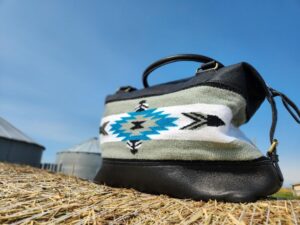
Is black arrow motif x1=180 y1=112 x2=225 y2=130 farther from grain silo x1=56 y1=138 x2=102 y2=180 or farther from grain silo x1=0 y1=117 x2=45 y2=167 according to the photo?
grain silo x1=56 y1=138 x2=102 y2=180

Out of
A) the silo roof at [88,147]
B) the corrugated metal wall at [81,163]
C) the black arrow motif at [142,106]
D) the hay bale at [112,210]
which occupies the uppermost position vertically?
the silo roof at [88,147]

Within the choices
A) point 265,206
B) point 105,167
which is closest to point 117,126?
point 105,167

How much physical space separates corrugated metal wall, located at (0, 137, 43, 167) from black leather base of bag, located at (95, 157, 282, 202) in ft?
31.8

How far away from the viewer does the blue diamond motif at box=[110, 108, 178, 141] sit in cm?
138

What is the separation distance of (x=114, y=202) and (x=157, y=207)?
145 mm

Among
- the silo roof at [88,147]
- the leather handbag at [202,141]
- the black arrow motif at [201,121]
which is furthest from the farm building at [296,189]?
the silo roof at [88,147]

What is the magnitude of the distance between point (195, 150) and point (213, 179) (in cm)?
14

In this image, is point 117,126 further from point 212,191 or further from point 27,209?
point 27,209

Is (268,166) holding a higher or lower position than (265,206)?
higher

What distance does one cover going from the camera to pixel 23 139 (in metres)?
11.8

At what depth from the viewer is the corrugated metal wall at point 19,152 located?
10430mm

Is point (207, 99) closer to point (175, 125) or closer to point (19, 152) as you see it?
point (175, 125)

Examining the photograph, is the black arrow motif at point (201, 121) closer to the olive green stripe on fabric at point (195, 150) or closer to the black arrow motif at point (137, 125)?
the olive green stripe on fabric at point (195, 150)

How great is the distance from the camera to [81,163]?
473 inches
